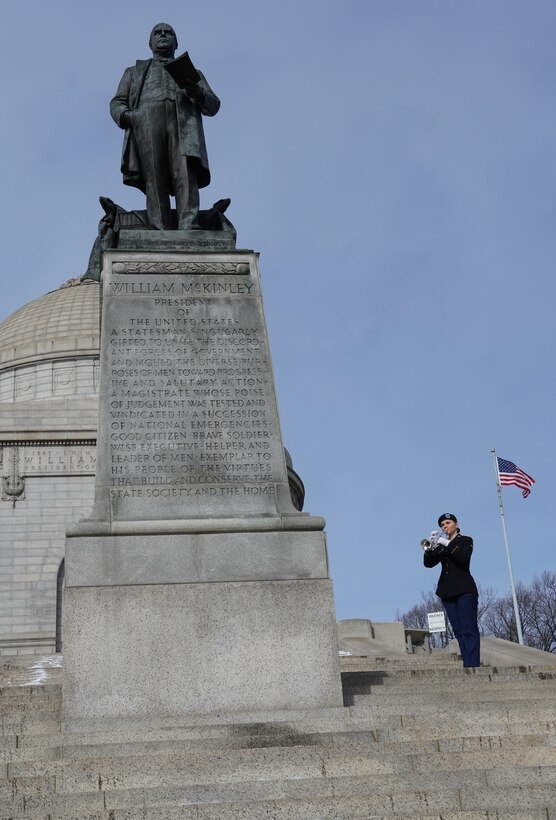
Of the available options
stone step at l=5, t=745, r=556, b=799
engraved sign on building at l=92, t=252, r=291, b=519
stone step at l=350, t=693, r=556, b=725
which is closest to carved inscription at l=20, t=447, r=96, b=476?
engraved sign on building at l=92, t=252, r=291, b=519

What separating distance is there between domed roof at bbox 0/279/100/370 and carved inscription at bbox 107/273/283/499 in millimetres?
37693

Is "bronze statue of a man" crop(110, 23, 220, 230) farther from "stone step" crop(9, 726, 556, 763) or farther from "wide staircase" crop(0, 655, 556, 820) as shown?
"stone step" crop(9, 726, 556, 763)

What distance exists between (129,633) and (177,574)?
2.19ft

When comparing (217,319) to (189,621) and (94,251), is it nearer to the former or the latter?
(94,251)

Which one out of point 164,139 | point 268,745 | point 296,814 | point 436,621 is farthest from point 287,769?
point 436,621

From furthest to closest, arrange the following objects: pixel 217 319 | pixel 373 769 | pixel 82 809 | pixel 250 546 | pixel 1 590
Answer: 1. pixel 1 590
2. pixel 217 319
3. pixel 250 546
4. pixel 373 769
5. pixel 82 809

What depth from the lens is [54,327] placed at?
5341 centimetres

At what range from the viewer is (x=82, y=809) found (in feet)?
20.7

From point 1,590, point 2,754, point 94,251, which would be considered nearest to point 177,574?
point 2,754

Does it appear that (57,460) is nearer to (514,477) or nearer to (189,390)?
(514,477)

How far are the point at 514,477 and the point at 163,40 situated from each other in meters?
23.7

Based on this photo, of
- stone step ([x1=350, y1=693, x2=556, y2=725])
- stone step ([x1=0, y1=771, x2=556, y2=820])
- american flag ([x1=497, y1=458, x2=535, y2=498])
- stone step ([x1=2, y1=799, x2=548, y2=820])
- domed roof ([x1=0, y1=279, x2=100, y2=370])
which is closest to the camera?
stone step ([x1=2, y1=799, x2=548, y2=820])

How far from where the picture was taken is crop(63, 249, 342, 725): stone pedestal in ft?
28.5

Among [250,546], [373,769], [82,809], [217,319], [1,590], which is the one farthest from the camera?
[1,590]
